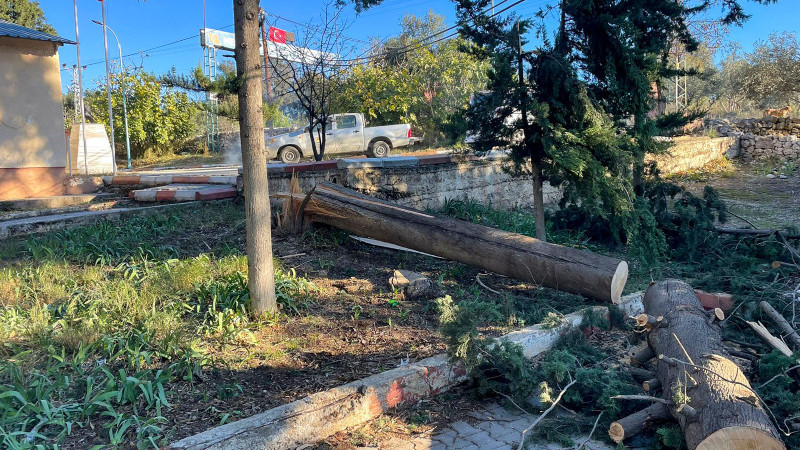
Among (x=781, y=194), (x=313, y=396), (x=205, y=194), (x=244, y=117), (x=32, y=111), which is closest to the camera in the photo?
(x=313, y=396)

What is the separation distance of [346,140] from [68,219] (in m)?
12.2

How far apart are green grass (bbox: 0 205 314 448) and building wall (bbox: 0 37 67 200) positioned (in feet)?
13.9

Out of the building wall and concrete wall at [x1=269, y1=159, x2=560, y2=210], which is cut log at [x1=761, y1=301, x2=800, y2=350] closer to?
concrete wall at [x1=269, y1=159, x2=560, y2=210]

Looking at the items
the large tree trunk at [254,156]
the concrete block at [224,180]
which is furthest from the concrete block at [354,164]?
the large tree trunk at [254,156]

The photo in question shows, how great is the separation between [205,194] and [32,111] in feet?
13.3

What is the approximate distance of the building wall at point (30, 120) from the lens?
922 cm

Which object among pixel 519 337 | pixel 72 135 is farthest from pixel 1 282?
pixel 72 135

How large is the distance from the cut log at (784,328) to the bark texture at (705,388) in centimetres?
51

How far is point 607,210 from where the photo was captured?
5.74 meters

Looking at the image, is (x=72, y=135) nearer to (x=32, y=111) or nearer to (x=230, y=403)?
(x=32, y=111)

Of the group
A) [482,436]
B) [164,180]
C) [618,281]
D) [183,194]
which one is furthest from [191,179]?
[482,436]

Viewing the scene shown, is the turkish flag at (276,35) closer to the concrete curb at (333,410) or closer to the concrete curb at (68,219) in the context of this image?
the concrete curb at (68,219)

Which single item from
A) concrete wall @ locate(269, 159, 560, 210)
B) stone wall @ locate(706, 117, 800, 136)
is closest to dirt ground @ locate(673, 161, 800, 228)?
stone wall @ locate(706, 117, 800, 136)

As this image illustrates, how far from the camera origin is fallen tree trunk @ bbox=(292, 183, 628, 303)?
4785mm
